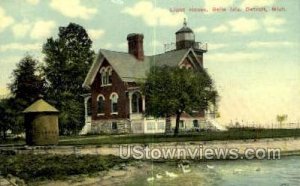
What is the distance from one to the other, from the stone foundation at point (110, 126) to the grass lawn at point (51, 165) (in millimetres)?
567

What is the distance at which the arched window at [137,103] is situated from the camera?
7.50m

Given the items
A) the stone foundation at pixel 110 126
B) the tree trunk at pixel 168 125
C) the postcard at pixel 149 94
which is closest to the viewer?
the postcard at pixel 149 94

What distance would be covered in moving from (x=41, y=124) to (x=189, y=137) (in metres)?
1.58

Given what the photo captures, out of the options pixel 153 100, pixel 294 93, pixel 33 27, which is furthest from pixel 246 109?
pixel 33 27

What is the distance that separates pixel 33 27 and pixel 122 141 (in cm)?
147

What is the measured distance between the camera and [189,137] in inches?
294

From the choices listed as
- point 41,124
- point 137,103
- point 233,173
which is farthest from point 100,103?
point 233,173

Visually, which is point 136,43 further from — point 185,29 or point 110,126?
point 110,126

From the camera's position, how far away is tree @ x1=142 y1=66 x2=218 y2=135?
7.35m

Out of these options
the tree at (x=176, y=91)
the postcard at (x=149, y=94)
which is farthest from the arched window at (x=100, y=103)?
the tree at (x=176, y=91)

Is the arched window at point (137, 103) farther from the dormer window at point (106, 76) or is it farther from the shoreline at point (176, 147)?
the shoreline at point (176, 147)

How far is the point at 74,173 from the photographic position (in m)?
6.54

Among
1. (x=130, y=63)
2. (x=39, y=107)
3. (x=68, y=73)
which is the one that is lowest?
(x=39, y=107)

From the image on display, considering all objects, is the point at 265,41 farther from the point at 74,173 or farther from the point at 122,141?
the point at 74,173
